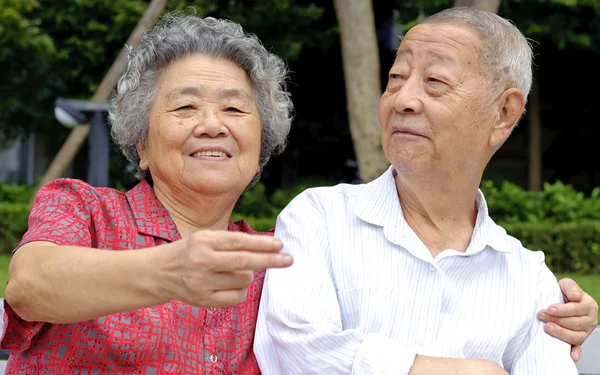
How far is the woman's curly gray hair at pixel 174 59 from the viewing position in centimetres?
245

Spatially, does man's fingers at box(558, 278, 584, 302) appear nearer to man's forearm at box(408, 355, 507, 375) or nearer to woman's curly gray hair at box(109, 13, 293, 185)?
man's forearm at box(408, 355, 507, 375)

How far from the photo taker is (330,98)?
46.3 feet

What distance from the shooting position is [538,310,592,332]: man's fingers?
2236 millimetres

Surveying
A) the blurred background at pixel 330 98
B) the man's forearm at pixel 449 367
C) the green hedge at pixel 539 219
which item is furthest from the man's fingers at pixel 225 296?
the green hedge at pixel 539 219

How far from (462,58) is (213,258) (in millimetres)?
1093

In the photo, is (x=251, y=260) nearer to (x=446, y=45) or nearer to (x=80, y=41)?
(x=446, y=45)

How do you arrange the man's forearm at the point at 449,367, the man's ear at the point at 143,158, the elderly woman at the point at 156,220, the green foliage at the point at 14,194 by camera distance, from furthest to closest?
the green foliage at the point at 14,194
the man's ear at the point at 143,158
the man's forearm at the point at 449,367
the elderly woman at the point at 156,220

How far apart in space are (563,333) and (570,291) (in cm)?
13

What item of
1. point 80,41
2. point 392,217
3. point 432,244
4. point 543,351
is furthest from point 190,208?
point 80,41

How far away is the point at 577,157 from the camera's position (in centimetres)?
1447

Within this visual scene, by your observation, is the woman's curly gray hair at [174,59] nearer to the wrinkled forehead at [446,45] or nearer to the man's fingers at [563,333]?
the wrinkled forehead at [446,45]

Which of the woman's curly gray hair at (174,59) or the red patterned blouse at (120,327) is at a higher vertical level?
the woman's curly gray hair at (174,59)

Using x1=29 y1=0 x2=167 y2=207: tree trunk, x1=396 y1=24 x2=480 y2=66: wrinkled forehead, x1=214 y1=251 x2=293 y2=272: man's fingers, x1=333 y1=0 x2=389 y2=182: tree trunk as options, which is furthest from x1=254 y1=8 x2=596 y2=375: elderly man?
x1=29 y1=0 x2=167 y2=207: tree trunk

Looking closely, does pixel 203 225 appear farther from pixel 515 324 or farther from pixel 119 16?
pixel 119 16
